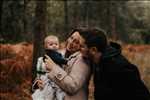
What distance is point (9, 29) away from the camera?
2631 centimetres

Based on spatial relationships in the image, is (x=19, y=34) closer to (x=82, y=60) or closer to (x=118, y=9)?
(x=118, y=9)

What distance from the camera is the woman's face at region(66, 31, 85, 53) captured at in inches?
197

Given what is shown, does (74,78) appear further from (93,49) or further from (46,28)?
(46,28)

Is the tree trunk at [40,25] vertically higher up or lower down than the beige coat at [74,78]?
lower down

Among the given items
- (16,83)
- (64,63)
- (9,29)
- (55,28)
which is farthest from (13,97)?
(55,28)

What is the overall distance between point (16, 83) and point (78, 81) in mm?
9038

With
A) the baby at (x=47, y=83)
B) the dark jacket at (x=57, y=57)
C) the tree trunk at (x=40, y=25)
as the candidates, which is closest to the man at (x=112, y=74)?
the dark jacket at (x=57, y=57)

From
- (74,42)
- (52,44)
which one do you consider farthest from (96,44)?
(52,44)

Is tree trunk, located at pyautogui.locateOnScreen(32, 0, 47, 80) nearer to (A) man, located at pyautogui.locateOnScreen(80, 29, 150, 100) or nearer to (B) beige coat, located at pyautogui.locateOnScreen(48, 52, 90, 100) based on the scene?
(B) beige coat, located at pyautogui.locateOnScreen(48, 52, 90, 100)

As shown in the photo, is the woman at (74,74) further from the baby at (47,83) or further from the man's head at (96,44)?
the baby at (47,83)

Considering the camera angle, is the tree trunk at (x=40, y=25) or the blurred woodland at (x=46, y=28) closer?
the tree trunk at (x=40, y=25)

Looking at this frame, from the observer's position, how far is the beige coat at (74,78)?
4793mm

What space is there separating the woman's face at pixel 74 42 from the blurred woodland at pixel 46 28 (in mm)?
3557

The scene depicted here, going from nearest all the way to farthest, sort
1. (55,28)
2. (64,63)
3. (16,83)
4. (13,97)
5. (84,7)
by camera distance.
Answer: (64,63) < (13,97) < (16,83) < (55,28) < (84,7)
